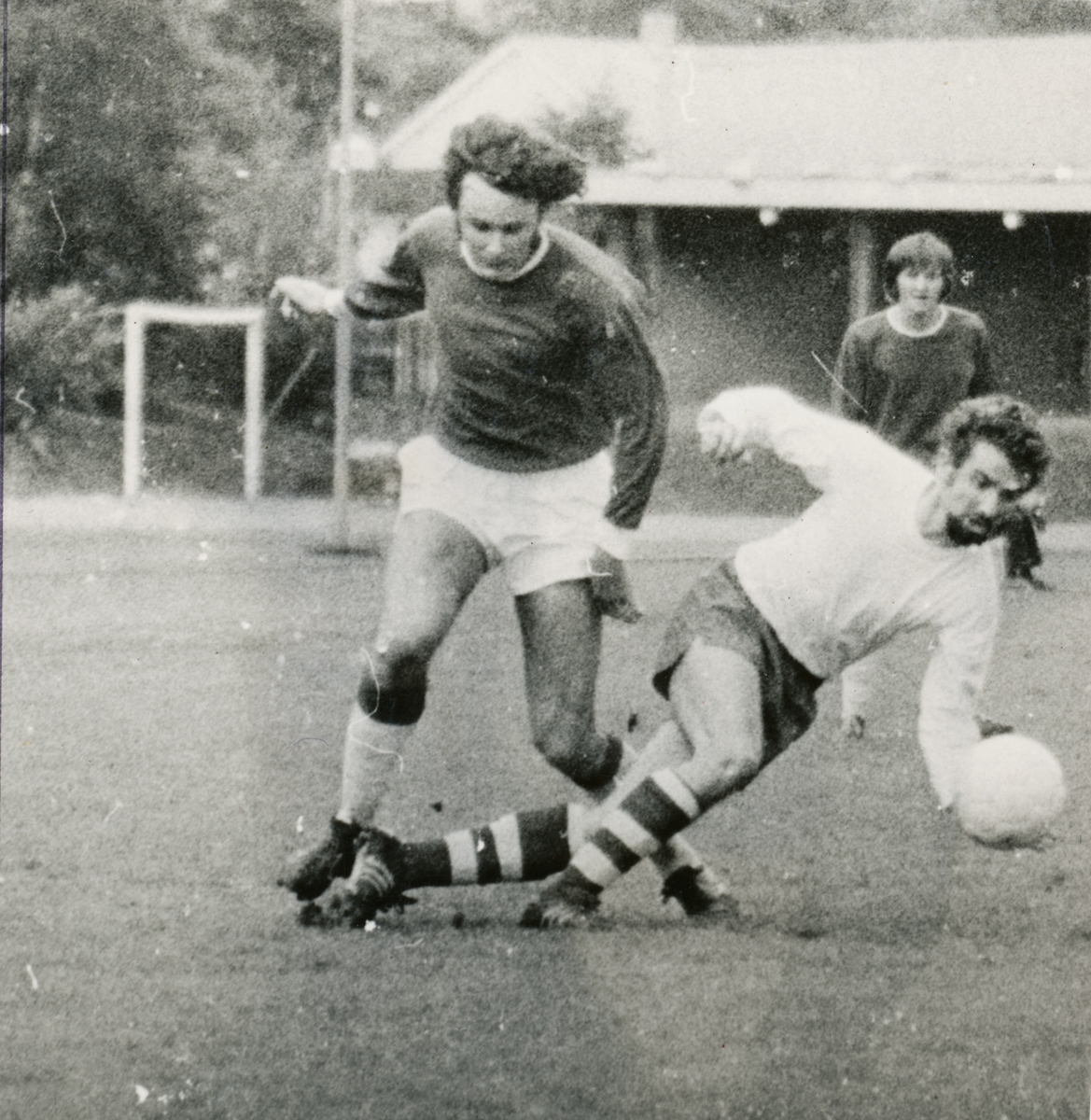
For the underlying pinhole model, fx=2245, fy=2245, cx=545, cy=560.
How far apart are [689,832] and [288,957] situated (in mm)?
807

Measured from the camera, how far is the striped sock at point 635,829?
159 inches

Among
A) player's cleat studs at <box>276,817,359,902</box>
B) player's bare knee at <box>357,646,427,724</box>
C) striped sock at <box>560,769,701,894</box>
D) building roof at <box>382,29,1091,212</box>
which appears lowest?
player's cleat studs at <box>276,817,359,902</box>

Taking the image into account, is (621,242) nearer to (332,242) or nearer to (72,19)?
(332,242)

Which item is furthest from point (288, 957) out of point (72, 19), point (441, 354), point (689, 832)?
point (72, 19)

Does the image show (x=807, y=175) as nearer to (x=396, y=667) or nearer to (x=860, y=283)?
(x=860, y=283)

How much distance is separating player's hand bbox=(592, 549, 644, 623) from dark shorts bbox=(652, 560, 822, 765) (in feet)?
0.27

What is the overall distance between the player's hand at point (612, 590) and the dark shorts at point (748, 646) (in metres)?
0.08

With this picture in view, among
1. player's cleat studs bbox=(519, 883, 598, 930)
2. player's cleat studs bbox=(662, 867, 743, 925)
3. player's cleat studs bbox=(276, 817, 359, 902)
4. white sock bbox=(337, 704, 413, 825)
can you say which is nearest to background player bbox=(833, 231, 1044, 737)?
player's cleat studs bbox=(662, 867, 743, 925)

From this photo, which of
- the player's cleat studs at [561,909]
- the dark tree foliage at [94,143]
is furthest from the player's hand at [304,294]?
the player's cleat studs at [561,909]

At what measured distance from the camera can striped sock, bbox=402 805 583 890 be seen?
4.14 meters

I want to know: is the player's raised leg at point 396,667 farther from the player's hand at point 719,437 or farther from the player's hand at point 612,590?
the player's hand at point 719,437

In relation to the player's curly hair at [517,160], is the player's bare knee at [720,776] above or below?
below

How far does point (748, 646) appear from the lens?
13.5 feet

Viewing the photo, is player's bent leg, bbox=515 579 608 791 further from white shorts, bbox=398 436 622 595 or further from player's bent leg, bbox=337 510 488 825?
player's bent leg, bbox=337 510 488 825
